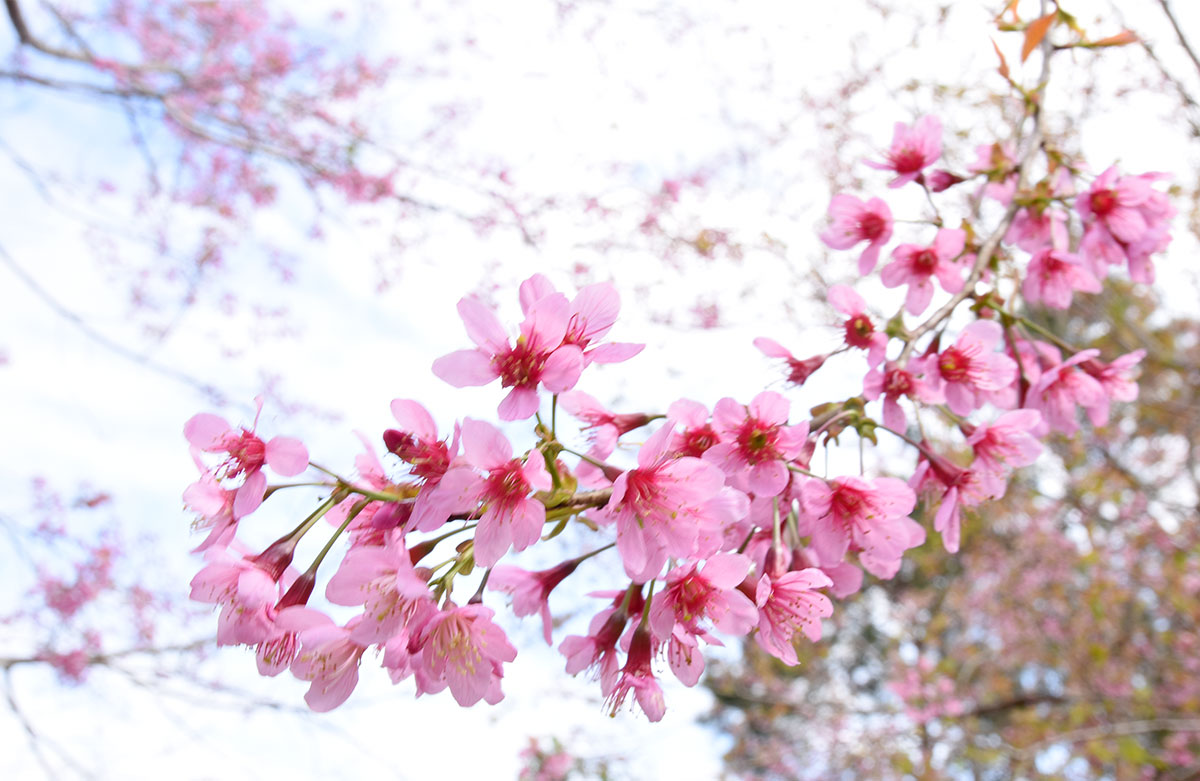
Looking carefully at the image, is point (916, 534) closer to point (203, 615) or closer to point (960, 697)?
point (203, 615)

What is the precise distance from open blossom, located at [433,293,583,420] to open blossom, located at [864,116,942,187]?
124cm

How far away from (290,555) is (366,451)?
0.57 ft

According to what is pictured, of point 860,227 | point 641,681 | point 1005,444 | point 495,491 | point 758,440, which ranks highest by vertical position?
point 495,491

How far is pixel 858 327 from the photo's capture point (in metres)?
1.35

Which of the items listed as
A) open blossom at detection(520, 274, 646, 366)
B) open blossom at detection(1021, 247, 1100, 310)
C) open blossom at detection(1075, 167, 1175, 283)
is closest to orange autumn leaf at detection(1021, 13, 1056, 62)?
open blossom at detection(1075, 167, 1175, 283)

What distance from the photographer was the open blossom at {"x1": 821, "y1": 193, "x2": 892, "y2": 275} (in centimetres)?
172

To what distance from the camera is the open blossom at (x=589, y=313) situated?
0.96 m

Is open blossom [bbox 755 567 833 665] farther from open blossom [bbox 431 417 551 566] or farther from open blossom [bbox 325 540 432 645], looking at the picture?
open blossom [bbox 325 540 432 645]

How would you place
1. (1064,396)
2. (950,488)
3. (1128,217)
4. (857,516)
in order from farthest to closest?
(1128,217)
(1064,396)
(950,488)
(857,516)

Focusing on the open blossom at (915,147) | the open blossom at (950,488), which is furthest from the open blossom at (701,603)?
the open blossom at (915,147)

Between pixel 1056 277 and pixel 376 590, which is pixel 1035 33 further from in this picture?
pixel 376 590

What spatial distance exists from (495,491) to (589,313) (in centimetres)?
27

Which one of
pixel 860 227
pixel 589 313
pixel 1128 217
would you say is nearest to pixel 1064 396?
pixel 1128 217

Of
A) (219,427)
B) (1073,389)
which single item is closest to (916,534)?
(1073,389)
